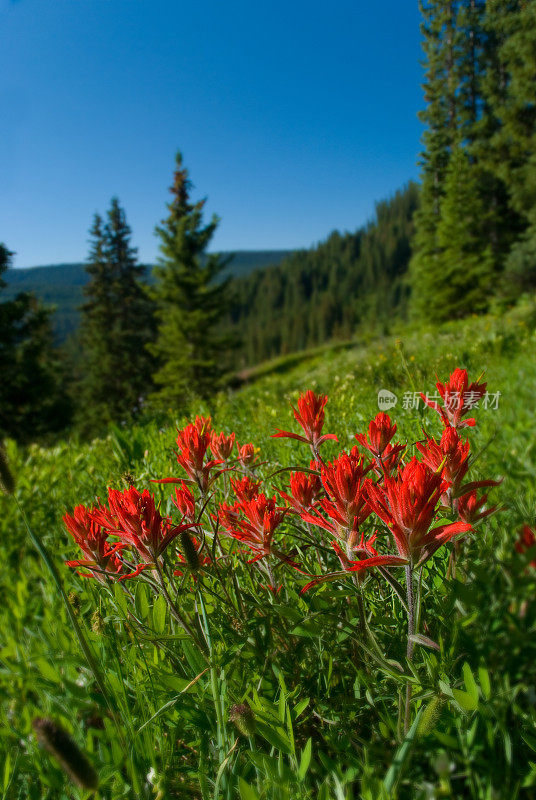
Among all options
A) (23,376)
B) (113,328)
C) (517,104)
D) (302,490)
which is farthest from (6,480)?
(113,328)

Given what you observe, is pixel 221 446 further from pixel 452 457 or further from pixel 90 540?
pixel 452 457

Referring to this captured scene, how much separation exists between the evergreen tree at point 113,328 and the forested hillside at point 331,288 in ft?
145

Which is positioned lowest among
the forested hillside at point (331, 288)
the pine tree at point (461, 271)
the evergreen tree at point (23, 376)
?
the evergreen tree at point (23, 376)

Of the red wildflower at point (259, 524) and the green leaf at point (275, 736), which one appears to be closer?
the green leaf at point (275, 736)

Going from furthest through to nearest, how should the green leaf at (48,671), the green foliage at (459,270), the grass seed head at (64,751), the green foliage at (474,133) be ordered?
1. the green foliage at (459,270)
2. the green foliage at (474,133)
3. the green leaf at (48,671)
4. the grass seed head at (64,751)

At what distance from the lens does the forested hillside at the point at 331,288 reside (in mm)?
81438

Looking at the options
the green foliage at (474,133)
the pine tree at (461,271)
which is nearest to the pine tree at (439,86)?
the green foliage at (474,133)

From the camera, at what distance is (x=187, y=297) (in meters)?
20.2

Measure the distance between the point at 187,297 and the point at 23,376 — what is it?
9106 millimetres

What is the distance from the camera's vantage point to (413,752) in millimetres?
562

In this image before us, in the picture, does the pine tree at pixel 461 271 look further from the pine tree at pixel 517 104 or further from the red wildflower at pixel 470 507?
the red wildflower at pixel 470 507

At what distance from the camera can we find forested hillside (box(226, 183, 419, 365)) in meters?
81.4

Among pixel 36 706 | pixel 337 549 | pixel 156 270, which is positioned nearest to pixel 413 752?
pixel 337 549

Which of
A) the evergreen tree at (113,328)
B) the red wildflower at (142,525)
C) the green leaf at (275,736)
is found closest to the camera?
the green leaf at (275,736)
